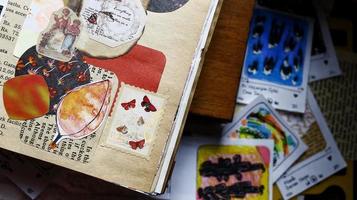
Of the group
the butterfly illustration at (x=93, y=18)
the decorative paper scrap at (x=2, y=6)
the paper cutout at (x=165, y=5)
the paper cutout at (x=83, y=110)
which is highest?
the paper cutout at (x=165, y=5)

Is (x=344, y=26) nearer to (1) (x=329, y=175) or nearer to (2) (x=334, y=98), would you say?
(2) (x=334, y=98)

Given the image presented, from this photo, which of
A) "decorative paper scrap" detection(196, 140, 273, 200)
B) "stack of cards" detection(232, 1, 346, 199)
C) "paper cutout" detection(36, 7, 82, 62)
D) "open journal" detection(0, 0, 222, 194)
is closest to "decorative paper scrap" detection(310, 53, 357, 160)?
"stack of cards" detection(232, 1, 346, 199)

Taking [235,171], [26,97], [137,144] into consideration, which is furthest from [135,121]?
[235,171]

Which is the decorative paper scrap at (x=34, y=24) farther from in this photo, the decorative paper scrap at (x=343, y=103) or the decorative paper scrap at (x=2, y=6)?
the decorative paper scrap at (x=343, y=103)

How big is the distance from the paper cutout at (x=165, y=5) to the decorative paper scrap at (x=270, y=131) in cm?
24

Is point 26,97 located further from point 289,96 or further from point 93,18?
point 289,96

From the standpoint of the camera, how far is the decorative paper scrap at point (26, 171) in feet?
2.25

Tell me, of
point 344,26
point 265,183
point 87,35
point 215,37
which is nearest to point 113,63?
point 87,35

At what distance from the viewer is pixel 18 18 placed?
57 cm

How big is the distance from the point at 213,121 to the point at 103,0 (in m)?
0.24

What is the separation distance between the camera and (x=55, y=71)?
0.57m

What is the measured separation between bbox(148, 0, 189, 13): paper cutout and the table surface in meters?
0.09

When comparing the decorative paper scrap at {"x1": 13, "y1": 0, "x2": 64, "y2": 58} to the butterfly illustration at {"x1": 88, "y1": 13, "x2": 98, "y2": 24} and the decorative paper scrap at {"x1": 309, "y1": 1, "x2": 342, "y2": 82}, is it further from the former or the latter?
the decorative paper scrap at {"x1": 309, "y1": 1, "x2": 342, "y2": 82}

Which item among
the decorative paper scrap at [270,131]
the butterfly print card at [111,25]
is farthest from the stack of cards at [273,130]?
the butterfly print card at [111,25]
